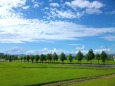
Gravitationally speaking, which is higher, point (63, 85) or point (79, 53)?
point (79, 53)

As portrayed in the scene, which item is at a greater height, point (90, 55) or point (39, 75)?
point (90, 55)

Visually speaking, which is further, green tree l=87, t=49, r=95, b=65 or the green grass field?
green tree l=87, t=49, r=95, b=65

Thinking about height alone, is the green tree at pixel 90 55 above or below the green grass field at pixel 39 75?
above

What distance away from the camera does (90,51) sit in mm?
119000

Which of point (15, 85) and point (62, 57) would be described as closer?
point (15, 85)

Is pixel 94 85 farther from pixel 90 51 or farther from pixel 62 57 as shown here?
pixel 62 57

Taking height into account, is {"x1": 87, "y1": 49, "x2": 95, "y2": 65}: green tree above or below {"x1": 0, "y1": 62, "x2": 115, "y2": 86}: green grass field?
above

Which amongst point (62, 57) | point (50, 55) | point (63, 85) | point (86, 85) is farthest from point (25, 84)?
point (50, 55)

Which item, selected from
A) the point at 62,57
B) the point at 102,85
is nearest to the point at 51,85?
the point at 102,85

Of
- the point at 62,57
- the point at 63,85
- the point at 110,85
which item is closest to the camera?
the point at 110,85

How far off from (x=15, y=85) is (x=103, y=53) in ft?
283

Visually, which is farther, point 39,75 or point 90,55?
point 90,55

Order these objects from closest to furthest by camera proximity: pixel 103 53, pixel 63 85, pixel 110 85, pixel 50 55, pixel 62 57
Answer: pixel 110 85
pixel 63 85
pixel 103 53
pixel 62 57
pixel 50 55

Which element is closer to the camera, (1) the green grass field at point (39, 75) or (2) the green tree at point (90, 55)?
(1) the green grass field at point (39, 75)
